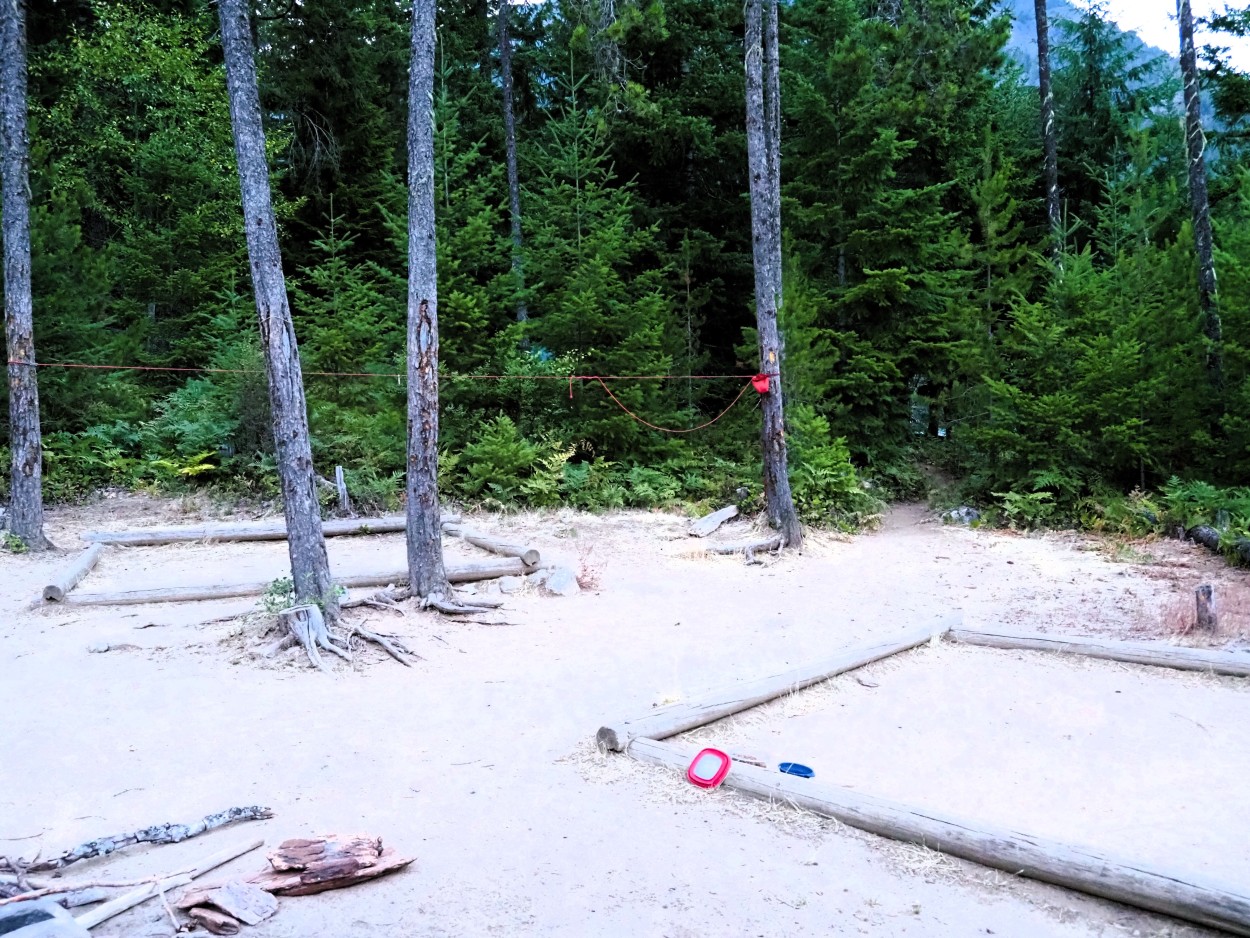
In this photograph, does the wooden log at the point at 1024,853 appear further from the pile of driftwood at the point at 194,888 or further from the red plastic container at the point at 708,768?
the pile of driftwood at the point at 194,888

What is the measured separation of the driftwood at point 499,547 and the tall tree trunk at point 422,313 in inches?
64.7

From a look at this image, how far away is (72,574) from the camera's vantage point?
28.1 ft

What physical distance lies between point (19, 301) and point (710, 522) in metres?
9.51

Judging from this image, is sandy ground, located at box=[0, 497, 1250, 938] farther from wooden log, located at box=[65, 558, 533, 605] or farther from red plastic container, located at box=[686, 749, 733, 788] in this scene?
wooden log, located at box=[65, 558, 533, 605]

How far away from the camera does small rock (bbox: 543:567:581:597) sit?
8578 mm

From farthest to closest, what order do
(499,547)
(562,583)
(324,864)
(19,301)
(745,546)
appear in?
(745,546) → (19,301) → (499,547) → (562,583) → (324,864)

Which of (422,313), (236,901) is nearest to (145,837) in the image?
(236,901)

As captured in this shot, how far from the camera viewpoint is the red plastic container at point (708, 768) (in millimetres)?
4090

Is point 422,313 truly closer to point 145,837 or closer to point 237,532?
point 145,837

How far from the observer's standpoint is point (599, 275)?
47.4 feet

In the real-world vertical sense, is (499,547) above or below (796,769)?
above

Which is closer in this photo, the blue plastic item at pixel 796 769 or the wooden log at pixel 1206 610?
the blue plastic item at pixel 796 769

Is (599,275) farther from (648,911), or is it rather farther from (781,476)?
(648,911)

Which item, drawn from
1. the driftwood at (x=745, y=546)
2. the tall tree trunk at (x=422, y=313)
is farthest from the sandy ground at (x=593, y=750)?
the driftwood at (x=745, y=546)
